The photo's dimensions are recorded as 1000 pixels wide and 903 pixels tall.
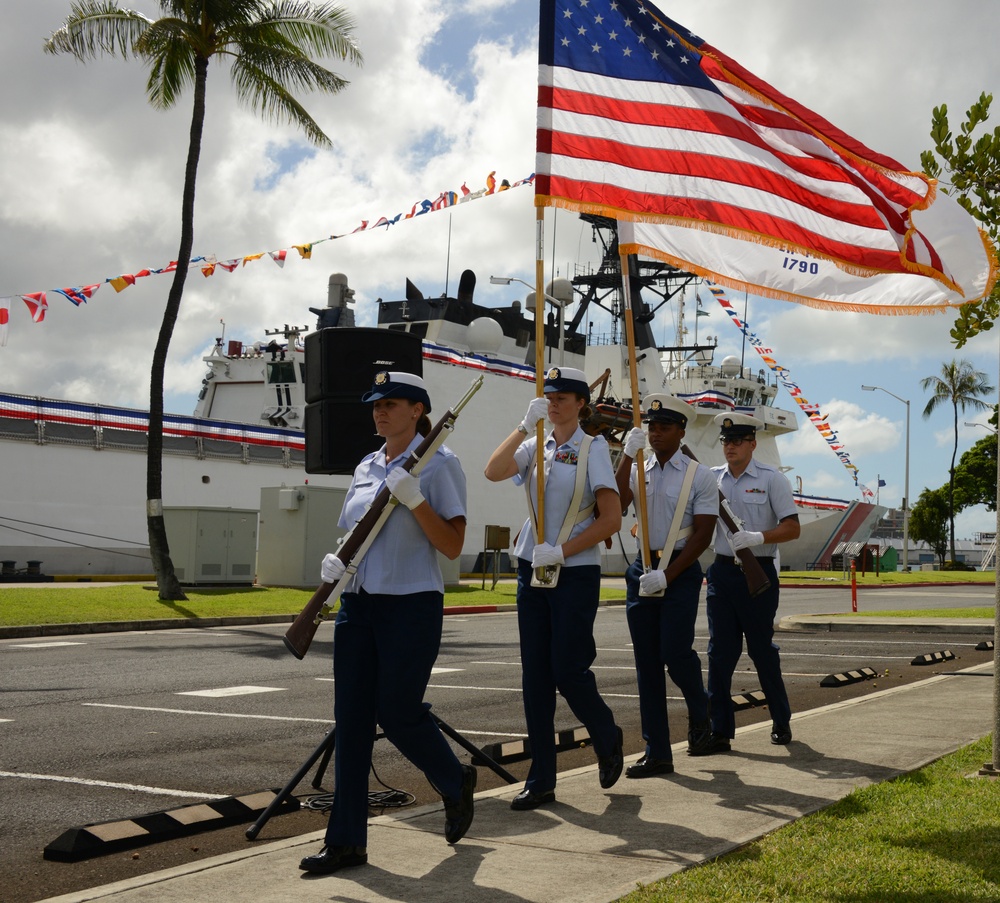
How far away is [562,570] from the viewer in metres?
5.42

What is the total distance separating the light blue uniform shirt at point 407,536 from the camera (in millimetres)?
4449

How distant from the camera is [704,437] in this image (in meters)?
51.0

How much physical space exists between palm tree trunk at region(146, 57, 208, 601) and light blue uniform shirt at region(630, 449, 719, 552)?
1633 centimetres

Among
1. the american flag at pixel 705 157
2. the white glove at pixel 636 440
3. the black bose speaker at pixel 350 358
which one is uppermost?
the american flag at pixel 705 157

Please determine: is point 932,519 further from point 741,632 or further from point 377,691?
point 377,691

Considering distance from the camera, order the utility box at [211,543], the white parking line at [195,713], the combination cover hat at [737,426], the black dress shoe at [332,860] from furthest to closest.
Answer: the utility box at [211,543], the white parking line at [195,713], the combination cover hat at [737,426], the black dress shoe at [332,860]

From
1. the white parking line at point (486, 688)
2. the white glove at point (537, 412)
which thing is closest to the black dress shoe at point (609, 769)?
the white glove at point (537, 412)

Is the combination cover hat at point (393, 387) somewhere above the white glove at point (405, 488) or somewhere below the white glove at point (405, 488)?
above

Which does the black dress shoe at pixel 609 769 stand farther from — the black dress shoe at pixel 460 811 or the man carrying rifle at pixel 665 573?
the black dress shoe at pixel 460 811

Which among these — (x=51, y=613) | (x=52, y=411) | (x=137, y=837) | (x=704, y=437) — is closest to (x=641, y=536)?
(x=137, y=837)

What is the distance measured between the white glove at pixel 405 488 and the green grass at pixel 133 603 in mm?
13499

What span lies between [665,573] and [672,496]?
0.49m

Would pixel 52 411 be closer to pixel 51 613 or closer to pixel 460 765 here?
pixel 51 613

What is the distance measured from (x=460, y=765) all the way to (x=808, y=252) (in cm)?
382
